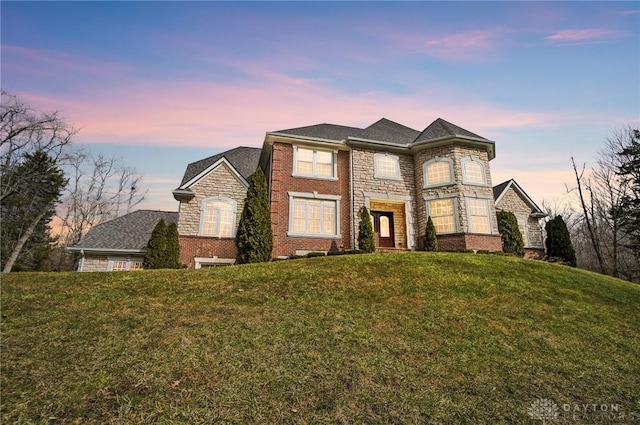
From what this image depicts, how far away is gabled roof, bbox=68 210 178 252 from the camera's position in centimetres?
1717

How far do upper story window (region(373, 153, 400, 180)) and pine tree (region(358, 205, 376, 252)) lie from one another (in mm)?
3042

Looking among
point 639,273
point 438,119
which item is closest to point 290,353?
point 438,119

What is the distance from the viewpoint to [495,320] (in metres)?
7.35

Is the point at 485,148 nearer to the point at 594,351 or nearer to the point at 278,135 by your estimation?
the point at 278,135

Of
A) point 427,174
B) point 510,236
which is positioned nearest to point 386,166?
point 427,174

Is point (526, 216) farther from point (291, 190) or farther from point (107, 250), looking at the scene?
point (107, 250)

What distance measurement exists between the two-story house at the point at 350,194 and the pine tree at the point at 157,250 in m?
1.17

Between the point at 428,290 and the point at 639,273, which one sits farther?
the point at 639,273

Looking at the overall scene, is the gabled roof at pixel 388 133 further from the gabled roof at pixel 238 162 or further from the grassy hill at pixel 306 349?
the grassy hill at pixel 306 349

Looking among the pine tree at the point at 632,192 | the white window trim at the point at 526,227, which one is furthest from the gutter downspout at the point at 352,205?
→ the pine tree at the point at 632,192

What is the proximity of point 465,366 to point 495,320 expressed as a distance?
97.2 inches

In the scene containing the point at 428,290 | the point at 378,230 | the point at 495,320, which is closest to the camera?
the point at 495,320

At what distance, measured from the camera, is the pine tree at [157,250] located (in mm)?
14555

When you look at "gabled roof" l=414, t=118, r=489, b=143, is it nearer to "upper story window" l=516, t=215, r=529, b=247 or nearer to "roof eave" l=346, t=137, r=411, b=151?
"roof eave" l=346, t=137, r=411, b=151
